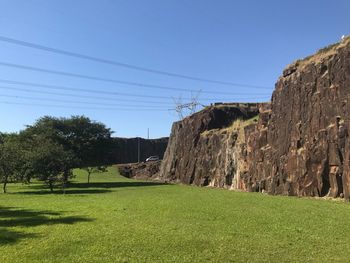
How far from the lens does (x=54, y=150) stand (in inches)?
1918

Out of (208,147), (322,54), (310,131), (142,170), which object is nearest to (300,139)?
(310,131)

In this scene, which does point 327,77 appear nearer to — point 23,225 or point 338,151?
point 338,151

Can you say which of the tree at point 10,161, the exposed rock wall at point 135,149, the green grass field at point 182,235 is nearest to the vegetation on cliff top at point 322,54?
the green grass field at point 182,235

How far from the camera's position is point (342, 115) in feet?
91.8

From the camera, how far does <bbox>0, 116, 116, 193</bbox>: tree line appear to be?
4797cm

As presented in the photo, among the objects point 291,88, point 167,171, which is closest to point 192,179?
point 167,171

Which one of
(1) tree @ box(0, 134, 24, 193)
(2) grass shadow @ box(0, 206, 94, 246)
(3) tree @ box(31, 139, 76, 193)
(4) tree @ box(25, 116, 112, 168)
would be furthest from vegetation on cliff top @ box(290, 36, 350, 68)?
(4) tree @ box(25, 116, 112, 168)

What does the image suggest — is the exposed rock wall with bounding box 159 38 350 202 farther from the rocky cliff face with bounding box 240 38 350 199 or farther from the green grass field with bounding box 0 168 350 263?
the green grass field with bounding box 0 168 350 263

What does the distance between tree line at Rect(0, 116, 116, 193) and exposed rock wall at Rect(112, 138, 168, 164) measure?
41.4 metres

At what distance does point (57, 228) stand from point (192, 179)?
133ft

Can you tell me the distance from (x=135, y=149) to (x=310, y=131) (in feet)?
274

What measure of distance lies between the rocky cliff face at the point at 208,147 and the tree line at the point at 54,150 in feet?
31.1

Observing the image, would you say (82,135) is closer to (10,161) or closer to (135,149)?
(10,161)

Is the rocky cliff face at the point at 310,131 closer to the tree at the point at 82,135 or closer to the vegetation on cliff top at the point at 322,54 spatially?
the vegetation on cliff top at the point at 322,54
